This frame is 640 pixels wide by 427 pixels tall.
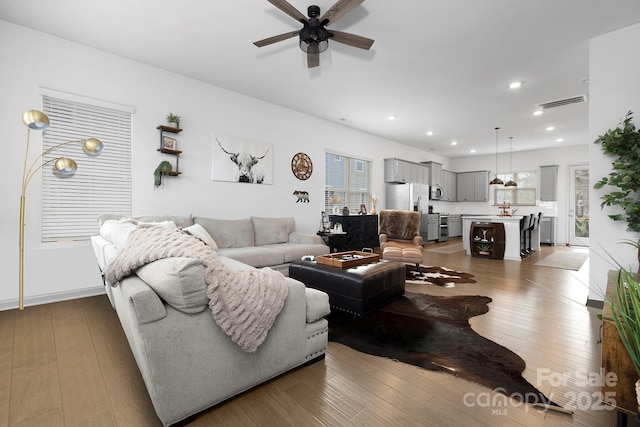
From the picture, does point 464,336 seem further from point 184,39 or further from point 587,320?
point 184,39

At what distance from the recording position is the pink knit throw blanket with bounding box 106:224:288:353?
146 cm

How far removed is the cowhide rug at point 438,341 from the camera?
1845 mm

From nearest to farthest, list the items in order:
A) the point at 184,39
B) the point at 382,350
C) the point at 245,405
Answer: the point at 245,405, the point at 382,350, the point at 184,39

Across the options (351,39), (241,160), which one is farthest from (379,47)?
(241,160)

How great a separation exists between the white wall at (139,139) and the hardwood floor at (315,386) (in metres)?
0.74

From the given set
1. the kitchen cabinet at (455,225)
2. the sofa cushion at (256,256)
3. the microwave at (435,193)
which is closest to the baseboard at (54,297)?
the sofa cushion at (256,256)

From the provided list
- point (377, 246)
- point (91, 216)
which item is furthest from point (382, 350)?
point (377, 246)

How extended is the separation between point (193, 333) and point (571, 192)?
1086cm

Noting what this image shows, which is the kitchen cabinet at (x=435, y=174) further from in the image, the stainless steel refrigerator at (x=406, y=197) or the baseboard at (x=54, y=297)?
the baseboard at (x=54, y=297)

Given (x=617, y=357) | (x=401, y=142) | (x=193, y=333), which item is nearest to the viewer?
(x=617, y=357)

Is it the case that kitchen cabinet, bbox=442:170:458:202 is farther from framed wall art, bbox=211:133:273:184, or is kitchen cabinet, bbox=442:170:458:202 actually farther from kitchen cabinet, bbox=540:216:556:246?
framed wall art, bbox=211:133:273:184

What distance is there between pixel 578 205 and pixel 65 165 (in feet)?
38.1

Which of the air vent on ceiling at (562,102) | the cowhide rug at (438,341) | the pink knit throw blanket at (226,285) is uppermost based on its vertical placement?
the air vent on ceiling at (562,102)

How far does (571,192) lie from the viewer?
8555mm
